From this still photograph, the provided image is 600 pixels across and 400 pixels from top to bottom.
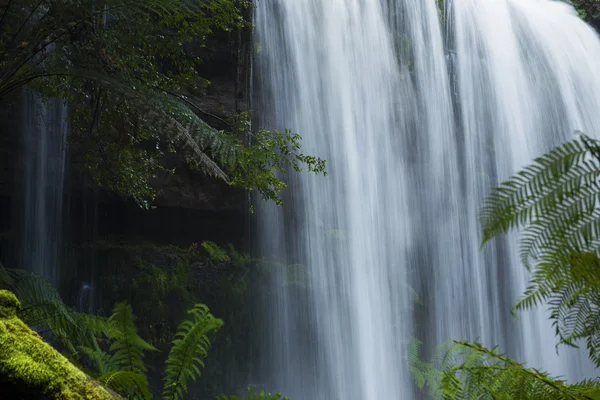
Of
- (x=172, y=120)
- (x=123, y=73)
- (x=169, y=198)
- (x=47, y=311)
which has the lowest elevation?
(x=47, y=311)

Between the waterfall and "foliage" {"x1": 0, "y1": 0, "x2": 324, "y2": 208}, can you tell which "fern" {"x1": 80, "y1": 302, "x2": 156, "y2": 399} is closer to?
"foliage" {"x1": 0, "y1": 0, "x2": 324, "y2": 208}

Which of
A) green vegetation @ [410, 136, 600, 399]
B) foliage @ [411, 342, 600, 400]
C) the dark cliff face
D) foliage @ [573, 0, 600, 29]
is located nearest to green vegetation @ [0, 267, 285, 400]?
foliage @ [411, 342, 600, 400]

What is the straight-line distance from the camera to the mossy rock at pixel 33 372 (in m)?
1.83

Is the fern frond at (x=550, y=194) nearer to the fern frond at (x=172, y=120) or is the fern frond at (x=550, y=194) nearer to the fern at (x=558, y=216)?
the fern at (x=558, y=216)

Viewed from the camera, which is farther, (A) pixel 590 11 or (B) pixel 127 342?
(A) pixel 590 11

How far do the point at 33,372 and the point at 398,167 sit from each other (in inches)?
452

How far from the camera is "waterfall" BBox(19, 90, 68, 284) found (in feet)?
29.3

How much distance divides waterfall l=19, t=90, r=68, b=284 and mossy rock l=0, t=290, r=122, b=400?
7533 mm

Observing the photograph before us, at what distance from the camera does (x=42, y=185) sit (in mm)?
9203

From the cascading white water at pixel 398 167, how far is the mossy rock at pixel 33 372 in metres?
8.66

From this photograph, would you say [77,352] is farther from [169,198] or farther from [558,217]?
[169,198]

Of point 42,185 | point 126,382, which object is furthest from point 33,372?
point 42,185

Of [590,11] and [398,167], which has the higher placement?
[590,11]

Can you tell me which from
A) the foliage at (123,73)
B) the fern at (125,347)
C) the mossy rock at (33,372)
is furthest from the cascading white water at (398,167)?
the mossy rock at (33,372)
